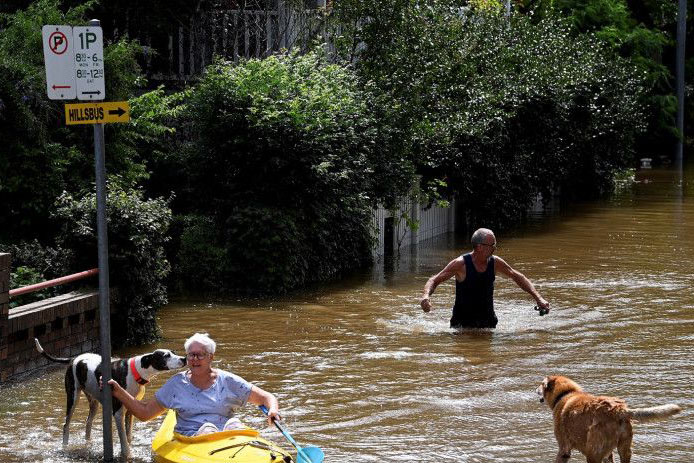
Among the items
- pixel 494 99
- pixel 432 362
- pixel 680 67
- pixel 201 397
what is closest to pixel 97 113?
pixel 201 397

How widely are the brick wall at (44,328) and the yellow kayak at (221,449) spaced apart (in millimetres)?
3880

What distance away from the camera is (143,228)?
43.8 ft

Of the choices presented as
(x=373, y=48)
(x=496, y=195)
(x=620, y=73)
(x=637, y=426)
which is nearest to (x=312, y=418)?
(x=637, y=426)

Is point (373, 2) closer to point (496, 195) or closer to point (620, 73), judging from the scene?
point (496, 195)

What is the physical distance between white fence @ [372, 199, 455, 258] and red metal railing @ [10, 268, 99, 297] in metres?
8.14

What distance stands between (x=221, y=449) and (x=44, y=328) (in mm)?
5010

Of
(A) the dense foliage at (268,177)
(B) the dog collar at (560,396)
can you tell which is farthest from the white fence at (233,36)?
(B) the dog collar at (560,396)

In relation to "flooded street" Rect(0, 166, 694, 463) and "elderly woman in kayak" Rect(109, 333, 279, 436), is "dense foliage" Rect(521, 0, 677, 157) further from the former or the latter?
"elderly woman in kayak" Rect(109, 333, 279, 436)

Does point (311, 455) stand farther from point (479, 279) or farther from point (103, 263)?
point (479, 279)

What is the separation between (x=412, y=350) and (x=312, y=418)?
3023 mm

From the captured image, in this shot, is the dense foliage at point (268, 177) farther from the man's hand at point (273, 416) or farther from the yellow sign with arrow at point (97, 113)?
the man's hand at point (273, 416)

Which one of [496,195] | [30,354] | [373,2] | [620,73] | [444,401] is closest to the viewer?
[444,401]

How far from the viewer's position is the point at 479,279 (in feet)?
45.2

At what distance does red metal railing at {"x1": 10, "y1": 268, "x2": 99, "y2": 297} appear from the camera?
11578mm
